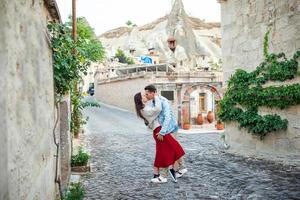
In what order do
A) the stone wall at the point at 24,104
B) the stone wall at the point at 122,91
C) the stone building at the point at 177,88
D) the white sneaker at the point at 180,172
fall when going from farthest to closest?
the stone wall at the point at 122,91, the stone building at the point at 177,88, the white sneaker at the point at 180,172, the stone wall at the point at 24,104

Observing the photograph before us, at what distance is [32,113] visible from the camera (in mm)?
3342

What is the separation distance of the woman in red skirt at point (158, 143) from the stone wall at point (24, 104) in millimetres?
2483

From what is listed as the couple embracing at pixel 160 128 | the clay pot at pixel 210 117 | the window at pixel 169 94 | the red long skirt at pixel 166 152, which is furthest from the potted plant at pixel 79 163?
the clay pot at pixel 210 117

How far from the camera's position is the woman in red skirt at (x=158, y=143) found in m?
6.67

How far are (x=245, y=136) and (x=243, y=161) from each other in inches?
52.7

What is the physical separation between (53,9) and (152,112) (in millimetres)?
2541

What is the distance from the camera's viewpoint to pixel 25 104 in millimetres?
3029

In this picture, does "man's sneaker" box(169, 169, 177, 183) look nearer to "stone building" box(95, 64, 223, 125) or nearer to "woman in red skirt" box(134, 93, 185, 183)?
"woman in red skirt" box(134, 93, 185, 183)

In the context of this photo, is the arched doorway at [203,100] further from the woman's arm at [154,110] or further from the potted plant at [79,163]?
the woman's arm at [154,110]

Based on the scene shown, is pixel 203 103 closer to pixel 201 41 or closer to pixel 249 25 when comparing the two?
pixel 249 25

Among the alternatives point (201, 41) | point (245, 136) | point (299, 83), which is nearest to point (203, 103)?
point (245, 136)

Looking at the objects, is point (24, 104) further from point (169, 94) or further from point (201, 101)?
point (201, 101)

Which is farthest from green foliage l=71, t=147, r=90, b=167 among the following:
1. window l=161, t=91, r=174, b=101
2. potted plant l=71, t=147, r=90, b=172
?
window l=161, t=91, r=174, b=101

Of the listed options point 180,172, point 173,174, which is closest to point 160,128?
point 173,174
